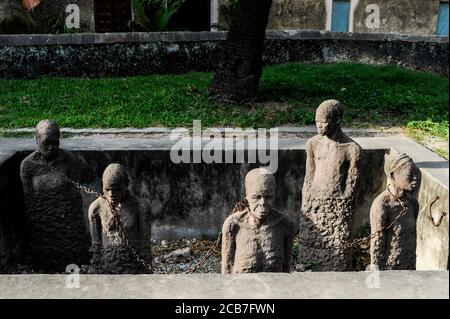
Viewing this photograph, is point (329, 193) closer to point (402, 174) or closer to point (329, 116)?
point (329, 116)

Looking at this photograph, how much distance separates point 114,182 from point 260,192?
3.70ft

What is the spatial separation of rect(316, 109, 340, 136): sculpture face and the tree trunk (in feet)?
13.8

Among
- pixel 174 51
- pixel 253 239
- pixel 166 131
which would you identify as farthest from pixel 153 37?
pixel 253 239

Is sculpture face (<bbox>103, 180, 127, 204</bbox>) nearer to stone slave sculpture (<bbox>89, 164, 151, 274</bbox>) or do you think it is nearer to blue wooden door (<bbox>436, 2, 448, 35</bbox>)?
stone slave sculpture (<bbox>89, 164, 151, 274</bbox>)

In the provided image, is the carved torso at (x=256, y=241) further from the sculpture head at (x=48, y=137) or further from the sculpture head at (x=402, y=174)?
the sculpture head at (x=48, y=137)

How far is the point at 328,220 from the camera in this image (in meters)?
5.57

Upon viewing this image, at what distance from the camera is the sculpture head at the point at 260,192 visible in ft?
13.8

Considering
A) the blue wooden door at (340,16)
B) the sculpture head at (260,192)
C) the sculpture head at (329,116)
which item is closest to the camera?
the sculpture head at (260,192)

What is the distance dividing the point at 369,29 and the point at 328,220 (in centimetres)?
1235

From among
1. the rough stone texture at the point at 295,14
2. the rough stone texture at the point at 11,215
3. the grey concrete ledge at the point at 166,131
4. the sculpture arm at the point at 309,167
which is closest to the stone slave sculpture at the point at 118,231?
the rough stone texture at the point at 11,215

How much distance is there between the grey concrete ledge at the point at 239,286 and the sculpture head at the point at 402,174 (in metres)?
1.06

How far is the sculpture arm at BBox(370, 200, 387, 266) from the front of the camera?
4.81m

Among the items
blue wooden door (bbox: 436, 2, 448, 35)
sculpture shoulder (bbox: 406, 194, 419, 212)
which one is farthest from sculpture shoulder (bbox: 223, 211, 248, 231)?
blue wooden door (bbox: 436, 2, 448, 35)
